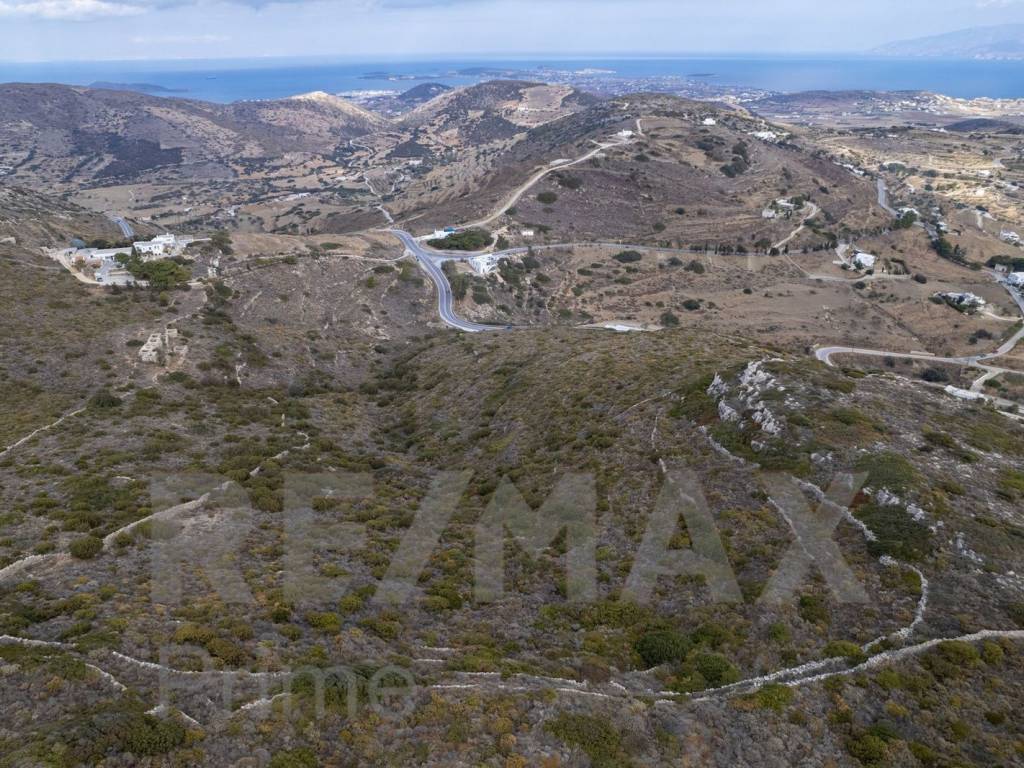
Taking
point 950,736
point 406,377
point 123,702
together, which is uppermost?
point 123,702

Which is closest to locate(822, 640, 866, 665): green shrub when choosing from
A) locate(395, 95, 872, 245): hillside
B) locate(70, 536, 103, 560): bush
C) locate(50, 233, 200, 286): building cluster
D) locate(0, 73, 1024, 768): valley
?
locate(0, 73, 1024, 768): valley

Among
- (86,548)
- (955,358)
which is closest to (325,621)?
(86,548)

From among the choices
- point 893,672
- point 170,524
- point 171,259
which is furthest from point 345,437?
point 171,259

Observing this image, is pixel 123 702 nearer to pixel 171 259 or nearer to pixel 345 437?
pixel 345 437

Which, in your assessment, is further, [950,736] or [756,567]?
[756,567]

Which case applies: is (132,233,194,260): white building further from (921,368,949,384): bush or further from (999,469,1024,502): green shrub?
(921,368,949,384): bush

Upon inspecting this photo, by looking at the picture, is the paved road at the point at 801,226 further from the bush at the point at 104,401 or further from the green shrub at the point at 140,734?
the green shrub at the point at 140,734
